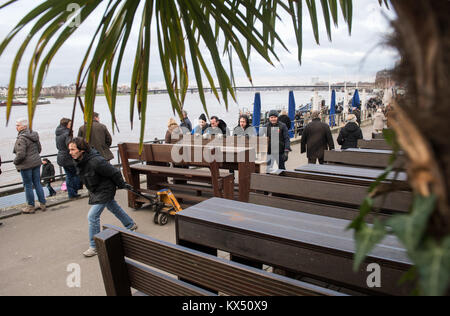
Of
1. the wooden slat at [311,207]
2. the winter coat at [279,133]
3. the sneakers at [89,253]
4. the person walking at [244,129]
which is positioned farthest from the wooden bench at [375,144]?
the sneakers at [89,253]

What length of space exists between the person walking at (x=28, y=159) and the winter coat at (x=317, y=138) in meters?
4.91

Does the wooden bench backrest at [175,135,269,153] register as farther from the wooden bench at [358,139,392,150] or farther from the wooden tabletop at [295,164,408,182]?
the wooden tabletop at [295,164,408,182]

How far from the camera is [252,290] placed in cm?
121

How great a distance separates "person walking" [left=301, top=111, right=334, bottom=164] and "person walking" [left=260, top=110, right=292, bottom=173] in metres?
0.48

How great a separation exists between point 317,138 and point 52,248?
16.2 ft

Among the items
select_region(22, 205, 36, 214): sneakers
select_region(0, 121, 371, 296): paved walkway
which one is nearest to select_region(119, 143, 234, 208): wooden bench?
select_region(0, 121, 371, 296): paved walkway

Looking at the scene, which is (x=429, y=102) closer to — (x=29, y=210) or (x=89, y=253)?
(x=89, y=253)

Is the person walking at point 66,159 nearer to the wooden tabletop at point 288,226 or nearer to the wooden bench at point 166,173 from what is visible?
the wooden bench at point 166,173

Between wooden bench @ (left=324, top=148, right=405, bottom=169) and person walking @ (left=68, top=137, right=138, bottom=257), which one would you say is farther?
person walking @ (left=68, top=137, right=138, bottom=257)

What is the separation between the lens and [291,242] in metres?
1.50

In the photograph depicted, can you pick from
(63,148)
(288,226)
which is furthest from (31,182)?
(288,226)

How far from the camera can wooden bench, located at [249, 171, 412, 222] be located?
2240 mm

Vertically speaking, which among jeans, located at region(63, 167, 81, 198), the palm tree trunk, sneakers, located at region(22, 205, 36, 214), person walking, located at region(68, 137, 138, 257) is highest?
the palm tree trunk
